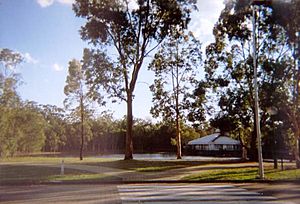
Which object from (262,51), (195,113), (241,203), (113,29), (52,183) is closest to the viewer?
(241,203)

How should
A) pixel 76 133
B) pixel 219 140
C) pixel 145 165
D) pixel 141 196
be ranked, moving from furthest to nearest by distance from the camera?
pixel 76 133
pixel 219 140
pixel 145 165
pixel 141 196

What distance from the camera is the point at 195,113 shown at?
35.9 metres

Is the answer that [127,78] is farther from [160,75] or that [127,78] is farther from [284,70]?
[284,70]

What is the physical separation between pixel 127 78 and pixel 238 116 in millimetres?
9690

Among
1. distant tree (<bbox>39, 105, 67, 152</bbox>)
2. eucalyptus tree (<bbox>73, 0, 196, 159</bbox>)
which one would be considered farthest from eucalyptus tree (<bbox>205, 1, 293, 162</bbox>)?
distant tree (<bbox>39, 105, 67, 152</bbox>)

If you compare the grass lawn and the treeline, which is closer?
the grass lawn

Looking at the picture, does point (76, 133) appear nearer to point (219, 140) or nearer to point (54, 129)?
point (54, 129)

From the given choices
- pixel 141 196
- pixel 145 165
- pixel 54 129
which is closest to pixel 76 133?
pixel 54 129

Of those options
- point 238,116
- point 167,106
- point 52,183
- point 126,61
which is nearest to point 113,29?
point 126,61

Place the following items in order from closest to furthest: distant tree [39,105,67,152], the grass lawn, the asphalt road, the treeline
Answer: the asphalt road
the grass lawn
the treeline
distant tree [39,105,67,152]

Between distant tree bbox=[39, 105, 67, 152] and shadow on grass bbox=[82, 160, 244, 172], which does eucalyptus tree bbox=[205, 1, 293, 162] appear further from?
distant tree bbox=[39, 105, 67, 152]

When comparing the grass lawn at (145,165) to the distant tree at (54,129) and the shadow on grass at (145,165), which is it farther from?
the distant tree at (54,129)

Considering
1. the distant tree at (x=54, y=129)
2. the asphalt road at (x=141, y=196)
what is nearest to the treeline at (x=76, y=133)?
the distant tree at (x=54, y=129)

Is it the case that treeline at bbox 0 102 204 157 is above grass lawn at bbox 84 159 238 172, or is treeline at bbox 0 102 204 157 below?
above
